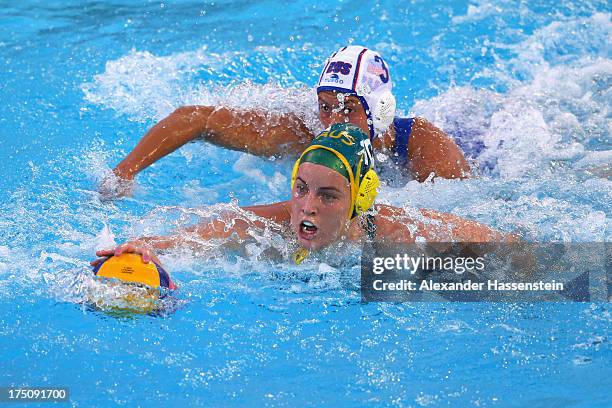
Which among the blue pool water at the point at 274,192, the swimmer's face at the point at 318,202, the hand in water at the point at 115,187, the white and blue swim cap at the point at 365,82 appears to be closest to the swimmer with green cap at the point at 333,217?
the swimmer's face at the point at 318,202

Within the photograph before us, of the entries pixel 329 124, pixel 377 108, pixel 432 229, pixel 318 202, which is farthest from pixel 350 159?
pixel 377 108

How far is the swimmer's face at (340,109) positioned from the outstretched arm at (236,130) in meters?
0.36

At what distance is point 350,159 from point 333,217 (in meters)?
0.28

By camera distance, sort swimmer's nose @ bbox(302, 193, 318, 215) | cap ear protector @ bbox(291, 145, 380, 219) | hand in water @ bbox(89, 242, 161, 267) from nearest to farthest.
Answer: hand in water @ bbox(89, 242, 161, 267) < swimmer's nose @ bbox(302, 193, 318, 215) < cap ear protector @ bbox(291, 145, 380, 219)

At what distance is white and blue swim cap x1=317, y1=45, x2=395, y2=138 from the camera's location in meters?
5.19

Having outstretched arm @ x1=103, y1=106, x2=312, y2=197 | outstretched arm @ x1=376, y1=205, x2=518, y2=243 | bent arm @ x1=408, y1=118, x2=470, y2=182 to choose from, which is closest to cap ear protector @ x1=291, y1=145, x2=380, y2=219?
outstretched arm @ x1=376, y1=205, x2=518, y2=243

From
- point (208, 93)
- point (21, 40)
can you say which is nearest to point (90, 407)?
point (208, 93)

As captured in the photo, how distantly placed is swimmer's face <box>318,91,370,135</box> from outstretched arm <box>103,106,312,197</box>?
36 centimetres

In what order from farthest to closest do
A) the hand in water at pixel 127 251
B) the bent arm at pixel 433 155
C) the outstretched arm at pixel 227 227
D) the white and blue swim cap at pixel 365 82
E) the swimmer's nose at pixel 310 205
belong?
the bent arm at pixel 433 155 < the white and blue swim cap at pixel 365 82 < the outstretched arm at pixel 227 227 < the swimmer's nose at pixel 310 205 < the hand in water at pixel 127 251

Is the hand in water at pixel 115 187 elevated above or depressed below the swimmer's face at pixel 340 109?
below

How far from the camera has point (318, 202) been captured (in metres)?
4.07

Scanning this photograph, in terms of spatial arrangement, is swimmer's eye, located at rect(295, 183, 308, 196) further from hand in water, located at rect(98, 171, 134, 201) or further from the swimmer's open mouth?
hand in water, located at rect(98, 171, 134, 201)

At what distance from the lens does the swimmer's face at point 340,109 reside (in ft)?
17.0

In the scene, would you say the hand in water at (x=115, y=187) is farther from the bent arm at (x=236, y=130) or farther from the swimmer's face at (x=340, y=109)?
the swimmer's face at (x=340, y=109)
